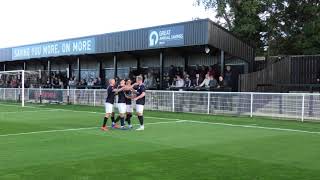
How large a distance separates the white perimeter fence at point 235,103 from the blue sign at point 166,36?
3815 millimetres

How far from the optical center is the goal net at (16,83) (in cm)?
3938

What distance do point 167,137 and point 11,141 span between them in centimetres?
442

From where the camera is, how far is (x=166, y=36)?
3016cm

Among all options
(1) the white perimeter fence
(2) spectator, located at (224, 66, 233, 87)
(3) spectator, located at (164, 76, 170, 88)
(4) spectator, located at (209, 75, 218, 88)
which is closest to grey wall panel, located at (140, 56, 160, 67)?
(3) spectator, located at (164, 76, 170, 88)

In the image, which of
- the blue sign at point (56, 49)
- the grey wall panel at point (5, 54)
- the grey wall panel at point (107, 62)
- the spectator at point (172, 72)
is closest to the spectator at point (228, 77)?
the spectator at point (172, 72)

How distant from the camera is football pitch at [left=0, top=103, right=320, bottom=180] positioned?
9.24 m

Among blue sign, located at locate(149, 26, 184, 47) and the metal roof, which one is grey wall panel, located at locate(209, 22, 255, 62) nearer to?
the metal roof

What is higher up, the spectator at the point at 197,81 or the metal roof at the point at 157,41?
the metal roof at the point at 157,41

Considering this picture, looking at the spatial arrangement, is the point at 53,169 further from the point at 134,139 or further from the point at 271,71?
the point at 271,71

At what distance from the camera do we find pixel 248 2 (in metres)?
34.1

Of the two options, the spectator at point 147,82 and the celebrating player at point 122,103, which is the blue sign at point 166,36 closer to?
the spectator at point 147,82

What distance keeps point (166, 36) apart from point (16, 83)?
1842 cm

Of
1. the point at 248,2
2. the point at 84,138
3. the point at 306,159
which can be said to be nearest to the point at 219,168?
the point at 306,159

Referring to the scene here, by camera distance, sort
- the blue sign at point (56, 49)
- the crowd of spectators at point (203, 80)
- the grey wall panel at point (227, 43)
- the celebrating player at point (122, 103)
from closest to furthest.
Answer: the celebrating player at point (122, 103) < the crowd of spectators at point (203, 80) < the grey wall panel at point (227, 43) < the blue sign at point (56, 49)
